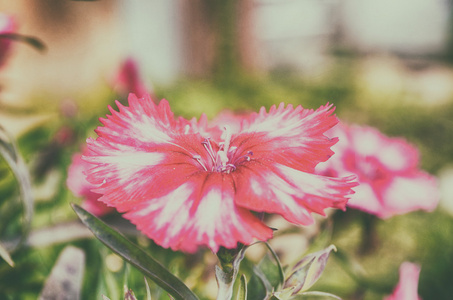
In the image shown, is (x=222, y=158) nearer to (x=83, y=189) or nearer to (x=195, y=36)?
(x=83, y=189)

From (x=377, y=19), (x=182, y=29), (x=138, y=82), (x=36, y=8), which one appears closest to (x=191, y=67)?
(x=182, y=29)

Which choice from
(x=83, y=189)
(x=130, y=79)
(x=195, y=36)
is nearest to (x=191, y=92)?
(x=195, y=36)

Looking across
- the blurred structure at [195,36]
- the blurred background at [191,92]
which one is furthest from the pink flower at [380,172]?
the blurred structure at [195,36]

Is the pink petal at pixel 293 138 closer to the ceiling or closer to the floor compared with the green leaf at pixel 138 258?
closer to the ceiling

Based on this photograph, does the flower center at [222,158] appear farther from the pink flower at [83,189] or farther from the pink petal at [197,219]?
the pink flower at [83,189]

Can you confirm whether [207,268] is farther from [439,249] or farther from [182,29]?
[182,29]
